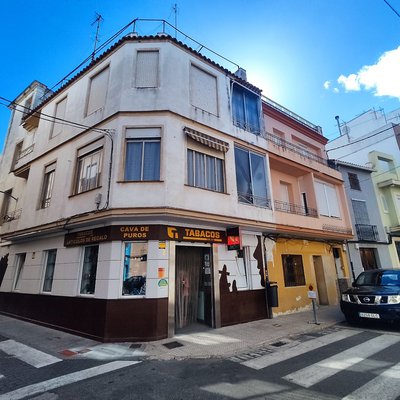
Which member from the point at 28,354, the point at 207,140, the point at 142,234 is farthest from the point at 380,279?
the point at 28,354

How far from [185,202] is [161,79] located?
15.1 feet

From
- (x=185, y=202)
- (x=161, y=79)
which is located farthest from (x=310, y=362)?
(x=161, y=79)

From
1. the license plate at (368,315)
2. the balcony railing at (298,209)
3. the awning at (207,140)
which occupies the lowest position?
the license plate at (368,315)

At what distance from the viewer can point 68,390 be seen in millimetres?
4105

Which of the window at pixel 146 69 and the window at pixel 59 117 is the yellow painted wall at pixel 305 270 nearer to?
the window at pixel 146 69

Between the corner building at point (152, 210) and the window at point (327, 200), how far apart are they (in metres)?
0.87

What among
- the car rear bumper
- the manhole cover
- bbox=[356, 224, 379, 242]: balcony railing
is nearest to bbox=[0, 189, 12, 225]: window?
the manhole cover

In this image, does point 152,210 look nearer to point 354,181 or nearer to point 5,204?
point 5,204

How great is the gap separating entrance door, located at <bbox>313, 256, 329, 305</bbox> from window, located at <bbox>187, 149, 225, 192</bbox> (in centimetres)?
797

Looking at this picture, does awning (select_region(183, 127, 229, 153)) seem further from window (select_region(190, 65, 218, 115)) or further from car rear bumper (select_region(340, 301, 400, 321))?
car rear bumper (select_region(340, 301, 400, 321))

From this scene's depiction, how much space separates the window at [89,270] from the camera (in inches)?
316

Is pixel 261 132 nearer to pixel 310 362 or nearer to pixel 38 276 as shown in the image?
pixel 310 362

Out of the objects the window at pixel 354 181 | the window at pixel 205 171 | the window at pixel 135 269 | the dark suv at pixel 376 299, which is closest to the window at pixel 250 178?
the window at pixel 205 171

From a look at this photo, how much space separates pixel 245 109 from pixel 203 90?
8.04ft
